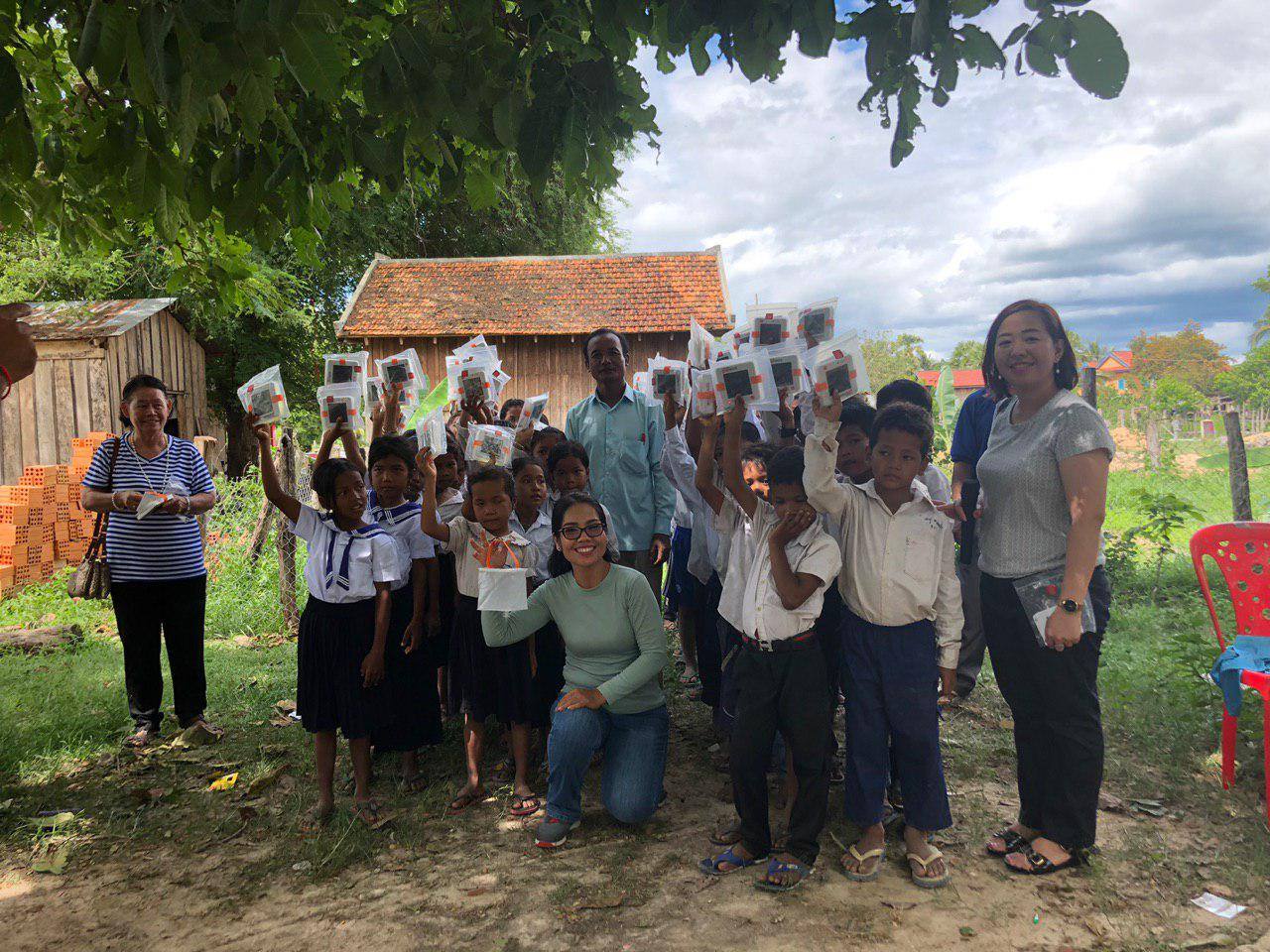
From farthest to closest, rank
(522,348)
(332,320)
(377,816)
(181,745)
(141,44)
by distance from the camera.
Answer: (332,320), (522,348), (181,745), (377,816), (141,44)

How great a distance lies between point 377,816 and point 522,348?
1292 centimetres

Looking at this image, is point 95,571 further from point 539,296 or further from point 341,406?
point 539,296

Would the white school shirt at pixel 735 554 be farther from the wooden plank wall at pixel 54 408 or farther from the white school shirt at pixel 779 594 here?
the wooden plank wall at pixel 54 408

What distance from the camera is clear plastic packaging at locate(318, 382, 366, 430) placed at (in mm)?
3811

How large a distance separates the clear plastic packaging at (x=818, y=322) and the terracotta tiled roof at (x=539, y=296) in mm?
12344

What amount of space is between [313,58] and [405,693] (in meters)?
2.76

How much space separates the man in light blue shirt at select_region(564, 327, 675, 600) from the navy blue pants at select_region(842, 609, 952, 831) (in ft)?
5.31

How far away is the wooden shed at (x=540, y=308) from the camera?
15.6 m

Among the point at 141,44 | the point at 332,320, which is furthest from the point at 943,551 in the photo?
the point at 332,320

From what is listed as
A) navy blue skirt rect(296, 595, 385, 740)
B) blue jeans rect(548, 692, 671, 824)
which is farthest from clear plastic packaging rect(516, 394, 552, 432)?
blue jeans rect(548, 692, 671, 824)

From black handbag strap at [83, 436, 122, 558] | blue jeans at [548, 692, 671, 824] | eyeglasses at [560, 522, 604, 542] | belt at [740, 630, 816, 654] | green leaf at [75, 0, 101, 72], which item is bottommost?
blue jeans at [548, 692, 671, 824]

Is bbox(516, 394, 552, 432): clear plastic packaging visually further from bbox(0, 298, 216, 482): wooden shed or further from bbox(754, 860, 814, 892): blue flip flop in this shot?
bbox(0, 298, 216, 482): wooden shed

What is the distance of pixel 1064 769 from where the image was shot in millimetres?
2932

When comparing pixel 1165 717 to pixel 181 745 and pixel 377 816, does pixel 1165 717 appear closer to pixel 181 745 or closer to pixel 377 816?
pixel 377 816
